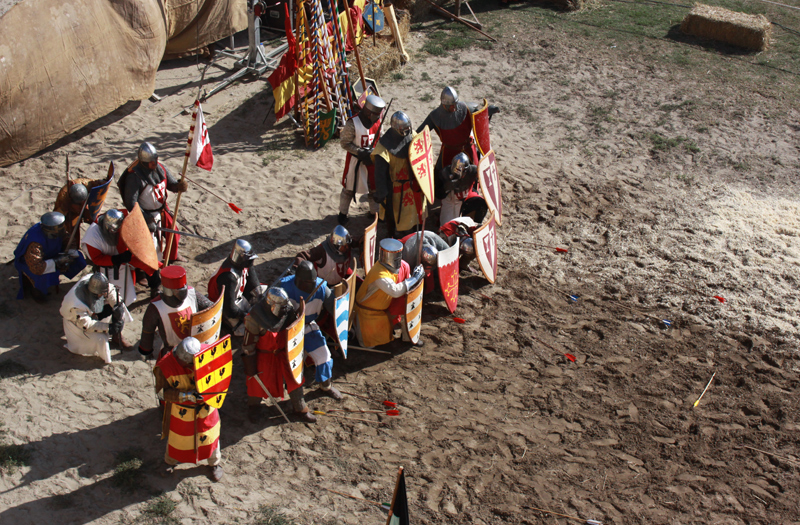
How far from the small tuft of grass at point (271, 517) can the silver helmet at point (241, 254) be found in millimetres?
2291

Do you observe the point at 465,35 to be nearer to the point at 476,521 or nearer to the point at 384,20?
the point at 384,20

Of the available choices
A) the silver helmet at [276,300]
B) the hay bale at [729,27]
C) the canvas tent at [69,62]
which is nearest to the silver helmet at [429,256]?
the silver helmet at [276,300]

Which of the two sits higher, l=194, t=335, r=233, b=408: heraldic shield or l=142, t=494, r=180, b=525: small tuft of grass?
l=194, t=335, r=233, b=408: heraldic shield

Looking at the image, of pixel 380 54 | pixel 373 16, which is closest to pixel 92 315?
pixel 380 54

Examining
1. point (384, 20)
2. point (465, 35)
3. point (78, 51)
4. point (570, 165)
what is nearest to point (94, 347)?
point (78, 51)

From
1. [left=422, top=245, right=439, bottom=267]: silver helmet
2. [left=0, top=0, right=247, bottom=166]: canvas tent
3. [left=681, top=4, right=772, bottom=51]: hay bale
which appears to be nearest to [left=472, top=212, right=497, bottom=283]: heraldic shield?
[left=422, top=245, right=439, bottom=267]: silver helmet

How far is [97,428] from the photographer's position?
6.07m

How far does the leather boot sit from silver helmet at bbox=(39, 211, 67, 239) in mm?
1355

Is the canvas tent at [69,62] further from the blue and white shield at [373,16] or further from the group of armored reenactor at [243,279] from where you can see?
the blue and white shield at [373,16]

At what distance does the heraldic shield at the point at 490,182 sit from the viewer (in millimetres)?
8227

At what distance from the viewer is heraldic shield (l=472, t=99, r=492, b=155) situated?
8672 millimetres

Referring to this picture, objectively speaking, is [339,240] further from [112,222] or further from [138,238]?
Answer: [112,222]

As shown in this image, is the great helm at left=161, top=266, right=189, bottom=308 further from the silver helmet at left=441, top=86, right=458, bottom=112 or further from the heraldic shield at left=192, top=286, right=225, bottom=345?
the silver helmet at left=441, top=86, right=458, bottom=112

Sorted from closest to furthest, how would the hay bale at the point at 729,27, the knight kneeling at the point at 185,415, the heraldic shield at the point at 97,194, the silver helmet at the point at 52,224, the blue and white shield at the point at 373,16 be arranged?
the knight kneeling at the point at 185,415, the silver helmet at the point at 52,224, the heraldic shield at the point at 97,194, the blue and white shield at the point at 373,16, the hay bale at the point at 729,27
